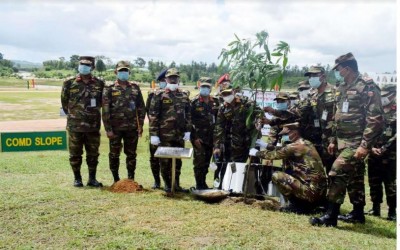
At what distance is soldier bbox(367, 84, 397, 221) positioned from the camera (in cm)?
655

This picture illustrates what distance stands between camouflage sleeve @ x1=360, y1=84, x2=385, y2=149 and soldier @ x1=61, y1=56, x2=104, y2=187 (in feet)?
14.3

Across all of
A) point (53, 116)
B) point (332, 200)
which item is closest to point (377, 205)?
point (332, 200)

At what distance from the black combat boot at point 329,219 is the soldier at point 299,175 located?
464 mm

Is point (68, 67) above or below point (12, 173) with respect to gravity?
above

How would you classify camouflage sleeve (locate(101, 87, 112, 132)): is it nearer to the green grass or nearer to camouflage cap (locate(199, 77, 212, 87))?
the green grass

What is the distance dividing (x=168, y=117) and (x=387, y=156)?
3441 millimetres

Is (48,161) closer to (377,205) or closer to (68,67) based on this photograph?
(377,205)

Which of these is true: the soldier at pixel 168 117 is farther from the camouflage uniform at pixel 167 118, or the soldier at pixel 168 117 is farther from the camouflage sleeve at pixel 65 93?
the camouflage sleeve at pixel 65 93

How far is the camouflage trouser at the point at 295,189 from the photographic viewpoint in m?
6.07

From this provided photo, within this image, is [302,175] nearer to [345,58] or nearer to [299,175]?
[299,175]

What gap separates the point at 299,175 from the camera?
6.18 meters

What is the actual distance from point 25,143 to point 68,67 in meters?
66.4

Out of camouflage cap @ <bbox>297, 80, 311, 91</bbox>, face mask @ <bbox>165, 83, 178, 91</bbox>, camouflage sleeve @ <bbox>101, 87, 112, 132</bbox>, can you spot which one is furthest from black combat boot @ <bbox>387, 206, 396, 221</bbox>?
camouflage sleeve @ <bbox>101, 87, 112, 132</bbox>

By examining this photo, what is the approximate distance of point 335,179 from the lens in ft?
18.5
